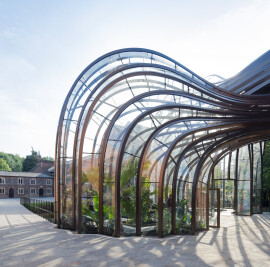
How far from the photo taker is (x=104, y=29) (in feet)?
30.8

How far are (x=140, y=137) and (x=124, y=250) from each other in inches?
196

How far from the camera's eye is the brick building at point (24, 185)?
52.6 m

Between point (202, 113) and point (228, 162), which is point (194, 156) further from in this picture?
point (228, 162)

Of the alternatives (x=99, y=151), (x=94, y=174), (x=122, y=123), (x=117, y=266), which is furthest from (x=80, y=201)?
(x=117, y=266)

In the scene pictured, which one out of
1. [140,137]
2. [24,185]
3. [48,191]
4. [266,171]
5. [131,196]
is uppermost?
[140,137]

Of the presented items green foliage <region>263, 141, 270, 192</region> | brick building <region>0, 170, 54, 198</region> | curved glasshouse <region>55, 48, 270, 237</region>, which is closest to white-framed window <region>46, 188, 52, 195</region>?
brick building <region>0, 170, 54, 198</region>

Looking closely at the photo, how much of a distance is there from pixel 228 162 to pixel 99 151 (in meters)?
12.9

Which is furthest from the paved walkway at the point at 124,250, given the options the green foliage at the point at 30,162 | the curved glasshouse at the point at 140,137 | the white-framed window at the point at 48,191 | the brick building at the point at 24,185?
the green foliage at the point at 30,162

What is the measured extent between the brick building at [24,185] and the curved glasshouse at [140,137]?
43.0m

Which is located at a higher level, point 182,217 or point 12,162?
point 182,217

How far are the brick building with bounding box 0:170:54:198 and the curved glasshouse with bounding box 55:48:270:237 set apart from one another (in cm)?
→ 4304

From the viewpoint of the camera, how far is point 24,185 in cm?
5522

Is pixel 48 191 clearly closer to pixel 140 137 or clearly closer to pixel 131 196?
pixel 131 196

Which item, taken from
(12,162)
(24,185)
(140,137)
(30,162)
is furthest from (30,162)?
(140,137)
